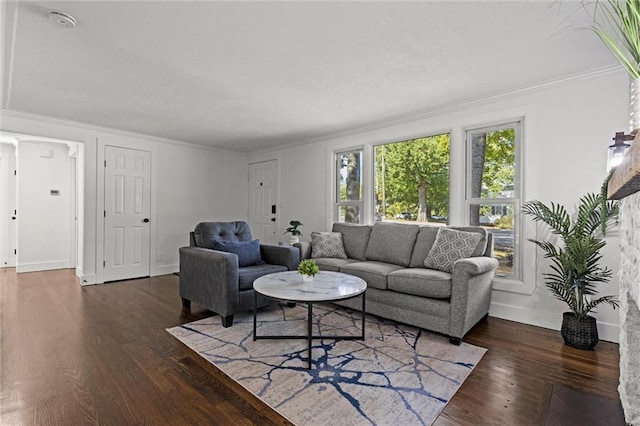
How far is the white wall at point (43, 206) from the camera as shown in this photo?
532 centimetres

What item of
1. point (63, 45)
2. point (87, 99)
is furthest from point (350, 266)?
point (87, 99)

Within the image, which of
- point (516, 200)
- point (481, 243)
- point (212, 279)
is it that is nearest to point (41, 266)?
point (212, 279)

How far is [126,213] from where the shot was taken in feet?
16.3

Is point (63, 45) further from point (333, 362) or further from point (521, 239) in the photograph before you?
point (521, 239)

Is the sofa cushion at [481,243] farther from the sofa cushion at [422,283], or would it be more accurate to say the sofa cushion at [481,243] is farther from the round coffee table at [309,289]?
the round coffee table at [309,289]

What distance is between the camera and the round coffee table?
227 centimetres

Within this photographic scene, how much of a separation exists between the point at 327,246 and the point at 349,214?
104 centimetres

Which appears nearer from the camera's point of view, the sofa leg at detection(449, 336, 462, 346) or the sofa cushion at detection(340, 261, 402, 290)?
the sofa leg at detection(449, 336, 462, 346)

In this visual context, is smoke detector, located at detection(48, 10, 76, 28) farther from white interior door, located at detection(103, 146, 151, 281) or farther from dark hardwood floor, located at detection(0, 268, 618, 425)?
white interior door, located at detection(103, 146, 151, 281)

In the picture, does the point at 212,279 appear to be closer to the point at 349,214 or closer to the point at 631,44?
the point at 349,214

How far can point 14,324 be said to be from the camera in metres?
2.93

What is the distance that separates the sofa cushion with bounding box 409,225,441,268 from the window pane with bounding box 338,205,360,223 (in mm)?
1356

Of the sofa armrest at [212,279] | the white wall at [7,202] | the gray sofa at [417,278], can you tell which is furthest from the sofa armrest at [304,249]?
the white wall at [7,202]

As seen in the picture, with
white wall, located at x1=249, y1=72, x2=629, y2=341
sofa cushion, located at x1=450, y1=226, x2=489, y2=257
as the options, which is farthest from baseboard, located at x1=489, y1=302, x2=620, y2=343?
sofa cushion, located at x1=450, y1=226, x2=489, y2=257
